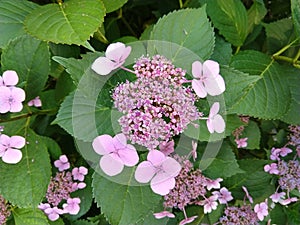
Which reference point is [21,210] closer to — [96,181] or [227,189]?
[96,181]

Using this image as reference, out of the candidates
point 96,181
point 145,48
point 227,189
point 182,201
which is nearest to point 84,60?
point 145,48

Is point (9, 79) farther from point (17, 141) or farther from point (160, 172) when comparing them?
point (160, 172)

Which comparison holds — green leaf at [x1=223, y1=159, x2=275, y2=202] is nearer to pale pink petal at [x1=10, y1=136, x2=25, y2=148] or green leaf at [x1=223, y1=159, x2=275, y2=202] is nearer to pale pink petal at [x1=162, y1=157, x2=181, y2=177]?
pale pink petal at [x1=162, y1=157, x2=181, y2=177]

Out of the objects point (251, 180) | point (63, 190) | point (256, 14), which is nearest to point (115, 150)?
A: point (63, 190)

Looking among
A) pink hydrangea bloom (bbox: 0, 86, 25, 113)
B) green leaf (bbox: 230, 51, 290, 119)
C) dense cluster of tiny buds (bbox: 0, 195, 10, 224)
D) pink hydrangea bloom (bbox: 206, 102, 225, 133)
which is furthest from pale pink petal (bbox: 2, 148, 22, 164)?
green leaf (bbox: 230, 51, 290, 119)

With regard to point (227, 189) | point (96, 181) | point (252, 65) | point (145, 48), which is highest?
point (145, 48)
